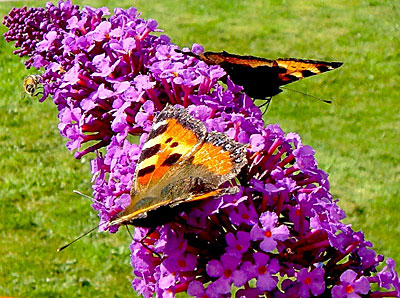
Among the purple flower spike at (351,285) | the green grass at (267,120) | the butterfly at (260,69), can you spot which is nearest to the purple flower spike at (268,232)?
the purple flower spike at (351,285)

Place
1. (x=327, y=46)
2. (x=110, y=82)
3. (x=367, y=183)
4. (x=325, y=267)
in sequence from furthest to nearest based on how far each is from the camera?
(x=327, y=46) → (x=367, y=183) → (x=110, y=82) → (x=325, y=267)

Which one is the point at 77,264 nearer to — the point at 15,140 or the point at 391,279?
the point at 15,140

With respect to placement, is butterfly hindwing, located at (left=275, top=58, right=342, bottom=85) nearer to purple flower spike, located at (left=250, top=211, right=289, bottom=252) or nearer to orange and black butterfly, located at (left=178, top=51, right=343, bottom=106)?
orange and black butterfly, located at (left=178, top=51, right=343, bottom=106)

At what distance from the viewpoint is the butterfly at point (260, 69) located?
1.91 meters

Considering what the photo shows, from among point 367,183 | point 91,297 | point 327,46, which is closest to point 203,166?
point 91,297

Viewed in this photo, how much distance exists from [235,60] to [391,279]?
89 centimetres

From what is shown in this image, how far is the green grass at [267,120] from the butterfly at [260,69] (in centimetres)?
250

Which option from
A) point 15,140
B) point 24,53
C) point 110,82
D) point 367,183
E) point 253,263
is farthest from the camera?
point 15,140

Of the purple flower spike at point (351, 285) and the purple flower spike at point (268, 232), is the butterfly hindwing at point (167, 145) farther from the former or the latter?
the purple flower spike at point (351, 285)

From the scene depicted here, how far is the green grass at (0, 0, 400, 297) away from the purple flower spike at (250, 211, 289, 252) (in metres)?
3.03

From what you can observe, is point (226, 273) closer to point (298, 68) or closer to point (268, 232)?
point (268, 232)

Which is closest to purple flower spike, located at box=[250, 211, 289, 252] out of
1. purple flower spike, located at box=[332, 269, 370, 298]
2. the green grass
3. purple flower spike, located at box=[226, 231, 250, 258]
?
purple flower spike, located at box=[226, 231, 250, 258]

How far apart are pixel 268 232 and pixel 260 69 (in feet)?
2.79

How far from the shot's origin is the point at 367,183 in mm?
5168
